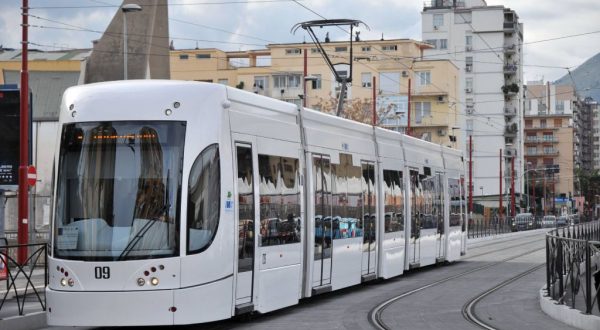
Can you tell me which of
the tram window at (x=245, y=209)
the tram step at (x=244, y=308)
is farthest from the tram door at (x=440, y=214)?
the tram step at (x=244, y=308)

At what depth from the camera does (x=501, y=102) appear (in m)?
119

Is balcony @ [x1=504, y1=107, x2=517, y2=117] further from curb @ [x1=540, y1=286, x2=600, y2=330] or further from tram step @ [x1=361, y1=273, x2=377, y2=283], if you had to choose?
curb @ [x1=540, y1=286, x2=600, y2=330]

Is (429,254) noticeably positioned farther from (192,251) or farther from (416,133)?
(416,133)

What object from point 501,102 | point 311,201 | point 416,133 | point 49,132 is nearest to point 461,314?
point 311,201

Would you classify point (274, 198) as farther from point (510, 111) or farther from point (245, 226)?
point (510, 111)

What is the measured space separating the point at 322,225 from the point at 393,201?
530 cm

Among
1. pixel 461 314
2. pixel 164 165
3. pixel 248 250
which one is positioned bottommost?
pixel 461 314

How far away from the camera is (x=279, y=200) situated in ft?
50.5

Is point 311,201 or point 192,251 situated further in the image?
point 311,201

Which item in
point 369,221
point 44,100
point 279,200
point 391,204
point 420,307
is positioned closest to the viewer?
point 279,200

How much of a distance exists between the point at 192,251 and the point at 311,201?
418 cm

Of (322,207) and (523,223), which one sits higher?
(322,207)

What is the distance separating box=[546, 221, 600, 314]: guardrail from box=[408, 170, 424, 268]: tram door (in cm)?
667

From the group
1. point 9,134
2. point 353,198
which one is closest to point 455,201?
point 353,198
